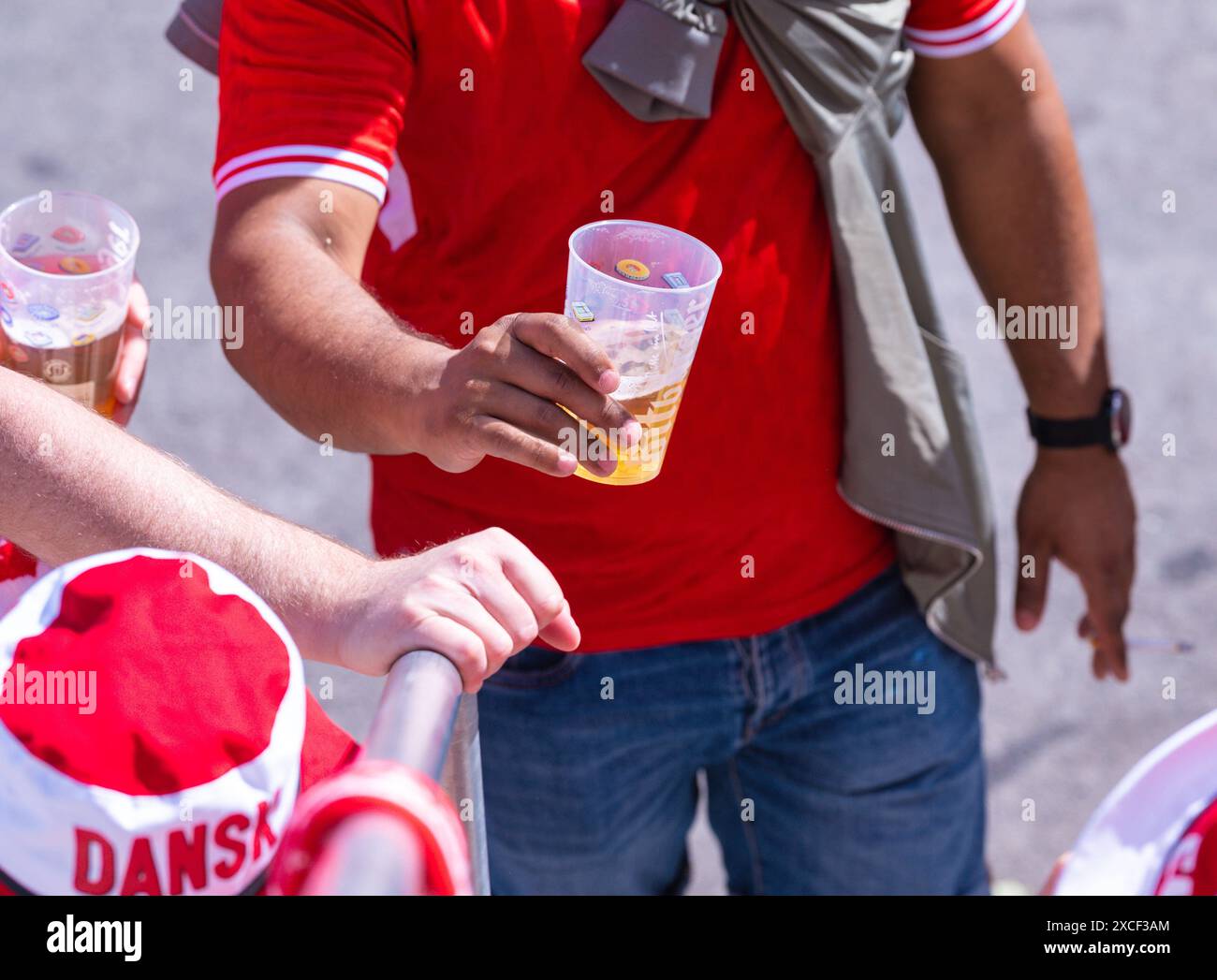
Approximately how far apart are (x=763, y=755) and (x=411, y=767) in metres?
1.43

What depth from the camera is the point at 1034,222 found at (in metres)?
2.24

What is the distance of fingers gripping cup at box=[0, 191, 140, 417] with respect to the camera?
171 centimetres

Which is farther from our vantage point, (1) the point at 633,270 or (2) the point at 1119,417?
(2) the point at 1119,417

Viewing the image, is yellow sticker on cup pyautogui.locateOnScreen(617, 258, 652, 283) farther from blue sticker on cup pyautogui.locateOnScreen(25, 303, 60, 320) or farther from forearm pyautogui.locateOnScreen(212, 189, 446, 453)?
blue sticker on cup pyautogui.locateOnScreen(25, 303, 60, 320)

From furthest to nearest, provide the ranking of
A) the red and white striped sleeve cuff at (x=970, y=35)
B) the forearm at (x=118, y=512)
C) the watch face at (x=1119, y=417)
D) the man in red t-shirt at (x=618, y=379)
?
the watch face at (x=1119, y=417)
the red and white striped sleeve cuff at (x=970, y=35)
the man in red t-shirt at (x=618, y=379)
the forearm at (x=118, y=512)

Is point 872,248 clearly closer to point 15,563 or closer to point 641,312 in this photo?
point 641,312

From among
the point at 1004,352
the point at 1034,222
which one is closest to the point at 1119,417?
the point at 1034,222

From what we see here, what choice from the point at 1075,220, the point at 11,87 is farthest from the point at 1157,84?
the point at 11,87

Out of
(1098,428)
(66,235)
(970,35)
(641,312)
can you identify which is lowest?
(1098,428)

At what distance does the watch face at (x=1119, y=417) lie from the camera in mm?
2350

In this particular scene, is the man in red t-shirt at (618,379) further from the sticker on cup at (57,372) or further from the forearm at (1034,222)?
the sticker on cup at (57,372)

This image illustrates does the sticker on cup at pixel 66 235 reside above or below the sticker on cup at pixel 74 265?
above

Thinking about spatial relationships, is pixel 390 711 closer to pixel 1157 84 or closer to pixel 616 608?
pixel 616 608

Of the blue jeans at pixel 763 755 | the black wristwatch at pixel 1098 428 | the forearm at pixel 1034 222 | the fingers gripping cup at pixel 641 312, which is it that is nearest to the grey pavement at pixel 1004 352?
the forearm at pixel 1034 222
